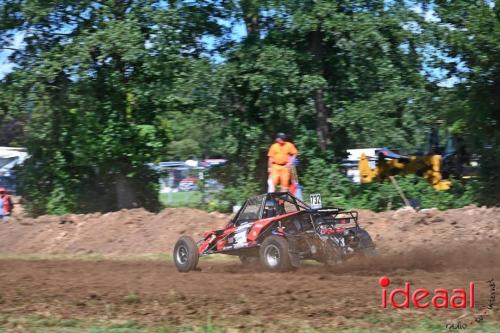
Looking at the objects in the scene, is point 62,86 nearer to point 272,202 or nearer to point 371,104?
point 371,104

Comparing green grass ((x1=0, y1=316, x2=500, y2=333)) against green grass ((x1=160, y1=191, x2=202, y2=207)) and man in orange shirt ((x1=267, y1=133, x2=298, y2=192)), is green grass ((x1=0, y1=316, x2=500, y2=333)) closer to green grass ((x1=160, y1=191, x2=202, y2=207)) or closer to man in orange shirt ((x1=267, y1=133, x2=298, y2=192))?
man in orange shirt ((x1=267, y1=133, x2=298, y2=192))

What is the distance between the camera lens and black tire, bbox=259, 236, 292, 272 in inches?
457

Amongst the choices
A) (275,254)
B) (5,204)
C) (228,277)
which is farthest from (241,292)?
(5,204)

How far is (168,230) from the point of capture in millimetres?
17375

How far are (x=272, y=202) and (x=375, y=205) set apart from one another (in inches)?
296

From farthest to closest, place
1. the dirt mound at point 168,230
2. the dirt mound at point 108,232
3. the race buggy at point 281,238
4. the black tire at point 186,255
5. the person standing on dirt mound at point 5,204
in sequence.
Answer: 1. the person standing on dirt mound at point 5,204
2. the dirt mound at point 108,232
3. the dirt mound at point 168,230
4. the black tire at point 186,255
5. the race buggy at point 281,238

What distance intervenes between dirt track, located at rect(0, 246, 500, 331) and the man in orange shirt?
13.2ft

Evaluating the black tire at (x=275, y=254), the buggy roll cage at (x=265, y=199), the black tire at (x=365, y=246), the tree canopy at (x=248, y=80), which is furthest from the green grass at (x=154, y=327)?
the tree canopy at (x=248, y=80)

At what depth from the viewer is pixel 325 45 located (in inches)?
774

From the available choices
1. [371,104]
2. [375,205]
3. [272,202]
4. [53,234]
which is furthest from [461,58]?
[53,234]

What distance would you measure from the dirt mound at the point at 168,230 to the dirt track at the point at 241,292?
2.30m

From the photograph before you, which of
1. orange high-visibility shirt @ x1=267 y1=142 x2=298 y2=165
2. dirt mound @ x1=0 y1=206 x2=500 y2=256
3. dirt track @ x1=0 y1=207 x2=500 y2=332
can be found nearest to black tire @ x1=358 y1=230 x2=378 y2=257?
dirt track @ x1=0 y1=207 x2=500 y2=332

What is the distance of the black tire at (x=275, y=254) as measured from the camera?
1162 cm

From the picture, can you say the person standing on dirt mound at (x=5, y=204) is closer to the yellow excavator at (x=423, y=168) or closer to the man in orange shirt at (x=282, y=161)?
the man in orange shirt at (x=282, y=161)
